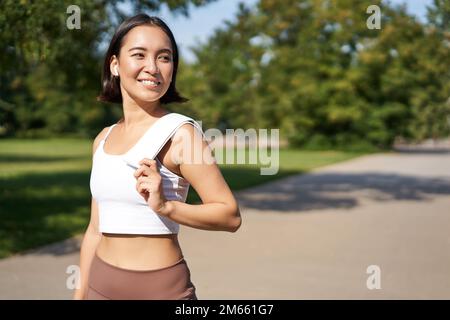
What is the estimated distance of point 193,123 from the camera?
72.5 inches

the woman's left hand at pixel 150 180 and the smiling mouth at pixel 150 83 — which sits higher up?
the smiling mouth at pixel 150 83

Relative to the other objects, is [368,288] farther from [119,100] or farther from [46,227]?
[46,227]

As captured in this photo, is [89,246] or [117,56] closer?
[117,56]

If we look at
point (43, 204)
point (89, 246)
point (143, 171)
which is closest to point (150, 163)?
point (143, 171)

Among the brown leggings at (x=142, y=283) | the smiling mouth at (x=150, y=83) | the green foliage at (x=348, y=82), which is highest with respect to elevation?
the green foliage at (x=348, y=82)

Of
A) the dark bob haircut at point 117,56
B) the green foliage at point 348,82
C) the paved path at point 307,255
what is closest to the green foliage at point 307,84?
the green foliage at point 348,82

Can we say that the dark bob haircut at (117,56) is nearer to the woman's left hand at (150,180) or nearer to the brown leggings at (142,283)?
the woman's left hand at (150,180)

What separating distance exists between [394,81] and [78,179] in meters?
30.5

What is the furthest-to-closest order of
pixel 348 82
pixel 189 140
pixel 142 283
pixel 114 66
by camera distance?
1. pixel 348 82
2. pixel 114 66
3. pixel 142 283
4. pixel 189 140

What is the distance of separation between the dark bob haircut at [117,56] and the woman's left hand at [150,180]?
419 millimetres

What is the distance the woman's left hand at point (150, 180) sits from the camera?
5.63 ft

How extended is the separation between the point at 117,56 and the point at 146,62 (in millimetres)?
163

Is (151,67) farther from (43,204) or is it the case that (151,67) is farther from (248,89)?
(248,89)

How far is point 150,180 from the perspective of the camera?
5.63 ft
